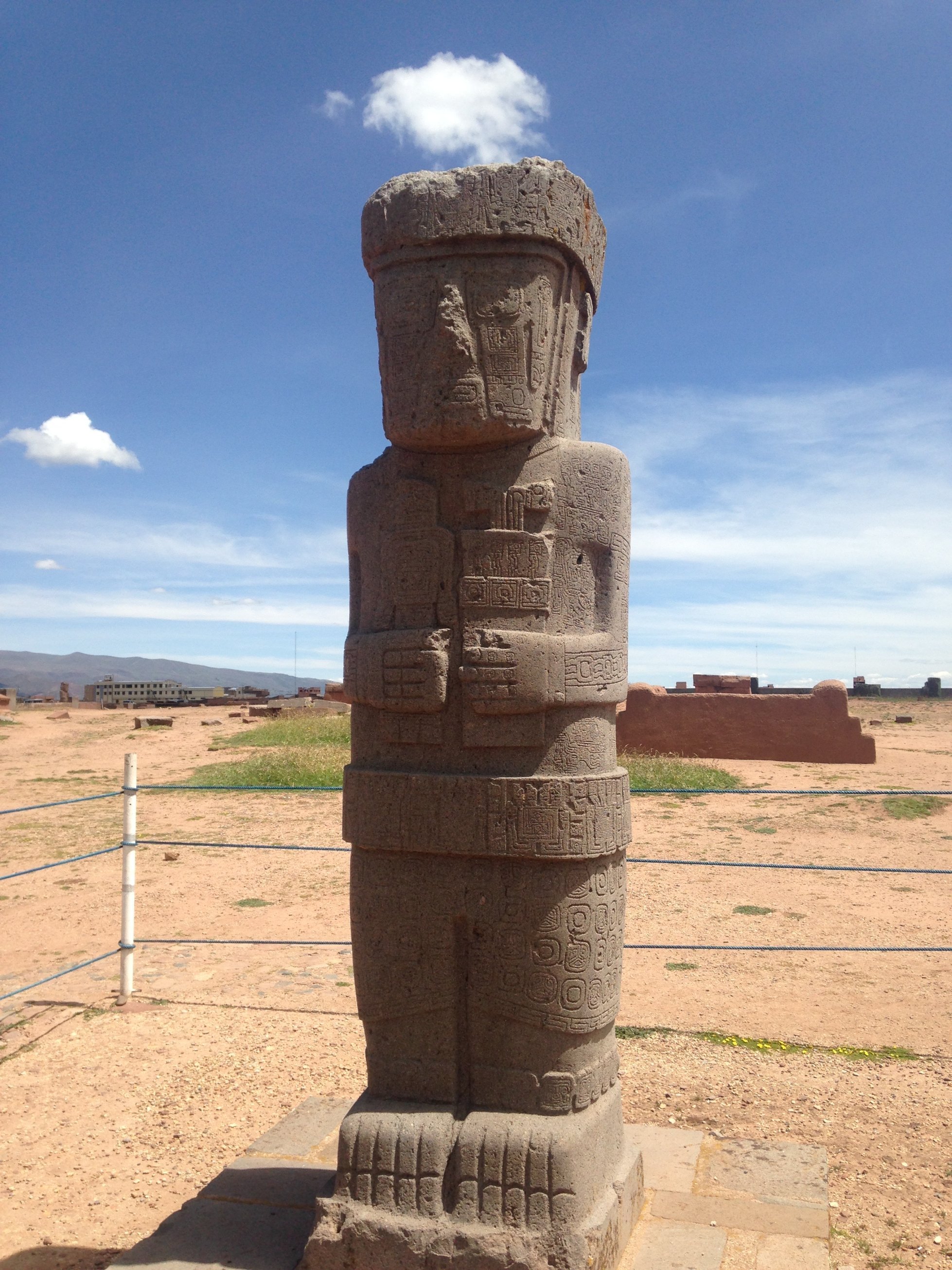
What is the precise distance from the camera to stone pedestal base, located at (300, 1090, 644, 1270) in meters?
2.85

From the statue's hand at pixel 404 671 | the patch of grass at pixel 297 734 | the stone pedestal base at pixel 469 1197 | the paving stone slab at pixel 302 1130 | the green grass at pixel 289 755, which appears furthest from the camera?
the patch of grass at pixel 297 734

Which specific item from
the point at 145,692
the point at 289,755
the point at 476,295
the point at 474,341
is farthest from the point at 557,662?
the point at 145,692

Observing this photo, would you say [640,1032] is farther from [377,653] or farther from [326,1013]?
[377,653]

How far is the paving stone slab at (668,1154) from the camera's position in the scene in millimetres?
3639

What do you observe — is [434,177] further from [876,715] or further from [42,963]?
[876,715]

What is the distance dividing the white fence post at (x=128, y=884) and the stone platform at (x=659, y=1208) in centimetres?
209

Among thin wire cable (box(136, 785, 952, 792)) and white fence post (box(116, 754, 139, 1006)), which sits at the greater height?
thin wire cable (box(136, 785, 952, 792))

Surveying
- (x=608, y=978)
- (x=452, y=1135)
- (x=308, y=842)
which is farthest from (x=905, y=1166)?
(x=308, y=842)

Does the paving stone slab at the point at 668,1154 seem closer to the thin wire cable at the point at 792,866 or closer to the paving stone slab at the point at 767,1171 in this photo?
the paving stone slab at the point at 767,1171

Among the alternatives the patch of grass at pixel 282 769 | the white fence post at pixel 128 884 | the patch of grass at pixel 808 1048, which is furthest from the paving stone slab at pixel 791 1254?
the patch of grass at pixel 282 769

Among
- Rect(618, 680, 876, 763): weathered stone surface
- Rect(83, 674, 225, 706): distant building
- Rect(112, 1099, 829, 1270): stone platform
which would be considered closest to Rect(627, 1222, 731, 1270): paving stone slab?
Rect(112, 1099, 829, 1270): stone platform

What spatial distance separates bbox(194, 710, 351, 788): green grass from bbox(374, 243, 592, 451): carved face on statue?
7880 millimetres

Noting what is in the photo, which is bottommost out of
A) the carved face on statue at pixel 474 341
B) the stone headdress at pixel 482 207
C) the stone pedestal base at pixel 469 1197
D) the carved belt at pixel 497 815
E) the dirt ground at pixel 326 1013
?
the dirt ground at pixel 326 1013

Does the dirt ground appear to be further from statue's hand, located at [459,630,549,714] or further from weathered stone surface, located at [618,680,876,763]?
weathered stone surface, located at [618,680,876,763]
